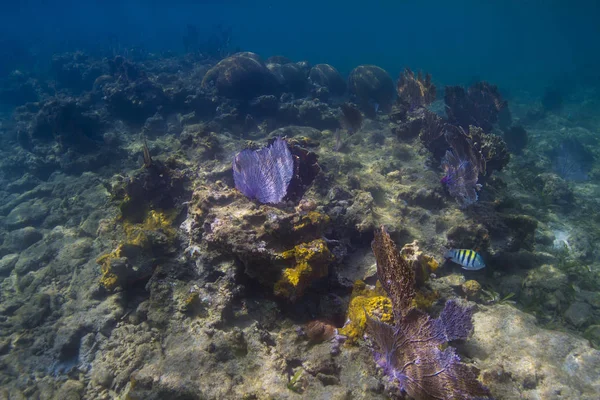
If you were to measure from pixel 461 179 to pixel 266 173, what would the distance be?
449 centimetres

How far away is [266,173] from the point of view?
495cm

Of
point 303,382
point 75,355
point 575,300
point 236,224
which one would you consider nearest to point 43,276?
point 75,355

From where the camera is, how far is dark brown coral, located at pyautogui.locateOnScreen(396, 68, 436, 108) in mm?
10734

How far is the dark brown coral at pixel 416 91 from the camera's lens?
10.7 metres

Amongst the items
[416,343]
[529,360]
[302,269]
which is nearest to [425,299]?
[416,343]

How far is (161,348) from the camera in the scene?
11.7 feet

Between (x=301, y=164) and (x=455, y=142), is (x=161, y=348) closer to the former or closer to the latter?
(x=301, y=164)

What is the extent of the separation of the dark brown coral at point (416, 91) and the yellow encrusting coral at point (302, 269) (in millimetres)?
8899

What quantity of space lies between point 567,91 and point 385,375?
37.7 metres

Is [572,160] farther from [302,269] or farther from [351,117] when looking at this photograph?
[302,269]

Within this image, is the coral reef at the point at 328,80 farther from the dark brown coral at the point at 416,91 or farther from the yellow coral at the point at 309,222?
the yellow coral at the point at 309,222

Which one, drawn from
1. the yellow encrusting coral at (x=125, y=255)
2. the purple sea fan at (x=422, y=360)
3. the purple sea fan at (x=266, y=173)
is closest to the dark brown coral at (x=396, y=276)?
the purple sea fan at (x=422, y=360)

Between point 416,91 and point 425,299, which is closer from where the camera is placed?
point 425,299

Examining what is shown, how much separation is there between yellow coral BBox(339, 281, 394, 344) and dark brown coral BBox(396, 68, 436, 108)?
9.03 metres
